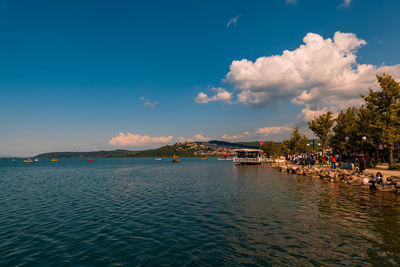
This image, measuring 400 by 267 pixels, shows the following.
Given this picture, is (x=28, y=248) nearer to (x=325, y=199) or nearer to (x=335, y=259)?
(x=335, y=259)

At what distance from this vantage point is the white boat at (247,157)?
7862cm

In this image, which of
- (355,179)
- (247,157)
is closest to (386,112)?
(355,179)

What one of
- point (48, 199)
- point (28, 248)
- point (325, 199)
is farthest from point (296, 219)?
point (48, 199)

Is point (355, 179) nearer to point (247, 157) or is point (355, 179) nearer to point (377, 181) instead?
point (377, 181)

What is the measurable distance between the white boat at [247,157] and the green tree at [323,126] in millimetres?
27211

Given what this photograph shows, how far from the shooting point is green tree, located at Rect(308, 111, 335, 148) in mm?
53156

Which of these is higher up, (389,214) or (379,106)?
(379,106)

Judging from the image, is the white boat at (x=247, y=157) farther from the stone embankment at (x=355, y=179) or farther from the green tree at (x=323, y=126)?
the stone embankment at (x=355, y=179)

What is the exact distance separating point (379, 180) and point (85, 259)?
2967cm

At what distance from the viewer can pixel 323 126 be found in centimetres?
5356

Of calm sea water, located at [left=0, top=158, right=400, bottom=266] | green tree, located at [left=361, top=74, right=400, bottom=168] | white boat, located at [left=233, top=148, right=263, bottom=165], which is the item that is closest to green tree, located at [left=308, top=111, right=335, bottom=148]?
green tree, located at [left=361, top=74, right=400, bottom=168]

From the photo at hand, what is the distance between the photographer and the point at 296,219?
1424 centimetres

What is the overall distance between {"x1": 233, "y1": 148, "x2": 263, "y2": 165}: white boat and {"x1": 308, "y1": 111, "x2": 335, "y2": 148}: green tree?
1071 inches

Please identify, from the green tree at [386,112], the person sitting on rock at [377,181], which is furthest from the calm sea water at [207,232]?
the green tree at [386,112]
